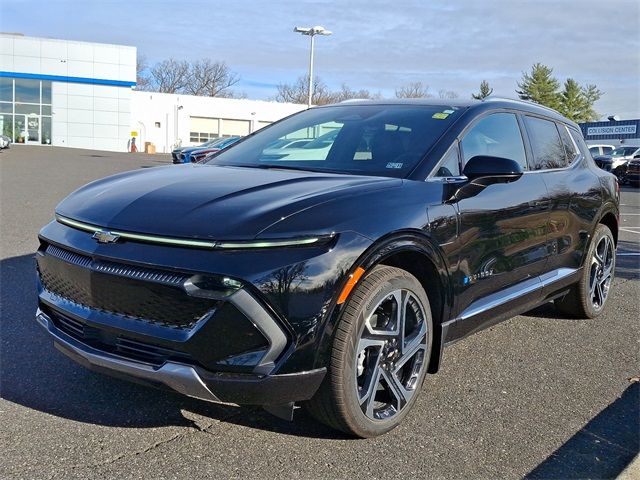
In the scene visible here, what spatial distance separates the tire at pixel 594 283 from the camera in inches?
208

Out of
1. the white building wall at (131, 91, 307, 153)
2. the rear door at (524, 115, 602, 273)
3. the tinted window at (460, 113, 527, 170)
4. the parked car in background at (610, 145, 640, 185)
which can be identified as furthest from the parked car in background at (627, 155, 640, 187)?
the white building wall at (131, 91, 307, 153)

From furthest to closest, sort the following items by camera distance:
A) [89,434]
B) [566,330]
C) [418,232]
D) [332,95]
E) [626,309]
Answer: [332,95], [626,309], [566,330], [418,232], [89,434]

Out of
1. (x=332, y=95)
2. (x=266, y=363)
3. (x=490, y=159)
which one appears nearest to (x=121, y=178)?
(x=266, y=363)

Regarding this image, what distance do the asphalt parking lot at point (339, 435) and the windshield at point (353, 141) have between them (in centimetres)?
143

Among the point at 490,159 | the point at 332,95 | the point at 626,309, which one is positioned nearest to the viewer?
the point at 490,159

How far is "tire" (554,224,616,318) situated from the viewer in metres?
5.29

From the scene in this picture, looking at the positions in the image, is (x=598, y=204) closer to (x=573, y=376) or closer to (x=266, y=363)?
(x=573, y=376)

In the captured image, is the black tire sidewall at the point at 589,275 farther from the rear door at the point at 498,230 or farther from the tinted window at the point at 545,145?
the rear door at the point at 498,230

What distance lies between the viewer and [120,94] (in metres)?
51.9

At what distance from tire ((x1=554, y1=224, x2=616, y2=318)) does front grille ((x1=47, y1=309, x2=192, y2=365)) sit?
3.77 m

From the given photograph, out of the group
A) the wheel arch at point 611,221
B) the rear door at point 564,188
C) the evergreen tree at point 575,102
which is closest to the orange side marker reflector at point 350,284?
the rear door at point 564,188

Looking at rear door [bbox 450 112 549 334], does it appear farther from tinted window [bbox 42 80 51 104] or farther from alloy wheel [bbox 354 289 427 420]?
tinted window [bbox 42 80 51 104]

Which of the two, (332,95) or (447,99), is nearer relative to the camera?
(447,99)

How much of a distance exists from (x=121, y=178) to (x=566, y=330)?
3709 mm
